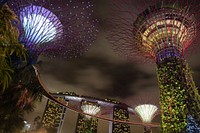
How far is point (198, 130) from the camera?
40.3ft

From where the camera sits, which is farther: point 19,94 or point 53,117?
point 53,117

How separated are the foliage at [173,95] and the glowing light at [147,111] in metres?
Answer: 8.71

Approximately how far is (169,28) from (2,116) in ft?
44.4

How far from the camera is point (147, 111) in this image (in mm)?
22250

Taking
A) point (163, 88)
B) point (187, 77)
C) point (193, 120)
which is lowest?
point (193, 120)

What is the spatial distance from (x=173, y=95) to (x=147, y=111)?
9442 millimetres

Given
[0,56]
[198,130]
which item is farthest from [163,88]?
[0,56]

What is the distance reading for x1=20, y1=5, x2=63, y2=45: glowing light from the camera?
12.1 m

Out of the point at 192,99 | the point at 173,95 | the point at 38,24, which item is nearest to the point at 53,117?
the point at 38,24

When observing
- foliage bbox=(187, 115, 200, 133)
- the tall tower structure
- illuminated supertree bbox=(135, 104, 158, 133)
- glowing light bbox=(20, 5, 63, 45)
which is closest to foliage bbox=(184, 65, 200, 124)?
foliage bbox=(187, 115, 200, 133)

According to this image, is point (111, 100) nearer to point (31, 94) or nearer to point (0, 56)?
point (31, 94)

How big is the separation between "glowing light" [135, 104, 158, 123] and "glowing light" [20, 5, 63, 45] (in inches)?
556

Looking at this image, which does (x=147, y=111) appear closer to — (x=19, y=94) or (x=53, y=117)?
(x=19, y=94)

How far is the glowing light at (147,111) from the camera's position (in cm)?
2203
